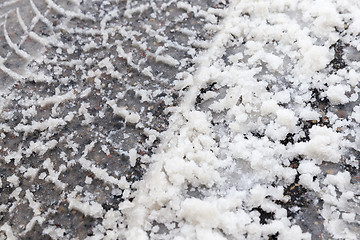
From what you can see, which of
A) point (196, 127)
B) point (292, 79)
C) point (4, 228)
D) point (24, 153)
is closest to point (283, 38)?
point (292, 79)

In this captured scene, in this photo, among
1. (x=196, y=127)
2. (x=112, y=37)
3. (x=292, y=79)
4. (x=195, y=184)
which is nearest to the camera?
(x=195, y=184)

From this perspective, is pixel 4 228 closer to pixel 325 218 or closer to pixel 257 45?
pixel 325 218

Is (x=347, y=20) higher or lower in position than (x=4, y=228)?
higher

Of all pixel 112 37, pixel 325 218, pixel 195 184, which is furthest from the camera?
pixel 112 37

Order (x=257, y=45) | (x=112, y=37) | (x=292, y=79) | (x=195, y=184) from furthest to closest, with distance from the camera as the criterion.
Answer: (x=112, y=37), (x=257, y=45), (x=292, y=79), (x=195, y=184)

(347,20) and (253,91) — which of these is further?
(347,20)

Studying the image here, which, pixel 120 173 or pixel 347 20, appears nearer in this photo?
pixel 120 173

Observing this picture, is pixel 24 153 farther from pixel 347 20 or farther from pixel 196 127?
pixel 347 20

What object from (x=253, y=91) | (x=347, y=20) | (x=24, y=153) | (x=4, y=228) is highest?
(x=347, y=20)

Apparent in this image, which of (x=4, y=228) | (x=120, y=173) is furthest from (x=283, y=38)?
(x=4, y=228)
